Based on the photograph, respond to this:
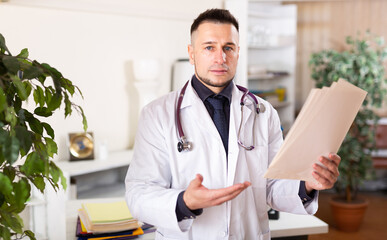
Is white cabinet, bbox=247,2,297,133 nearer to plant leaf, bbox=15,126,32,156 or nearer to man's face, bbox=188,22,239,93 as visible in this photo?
man's face, bbox=188,22,239,93

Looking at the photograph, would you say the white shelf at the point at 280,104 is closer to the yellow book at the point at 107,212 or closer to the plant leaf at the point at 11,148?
the yellow book at the point at 107,212

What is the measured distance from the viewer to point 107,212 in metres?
2.01

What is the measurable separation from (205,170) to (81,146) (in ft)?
6.93

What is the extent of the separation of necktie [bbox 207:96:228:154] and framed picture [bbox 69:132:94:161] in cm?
202

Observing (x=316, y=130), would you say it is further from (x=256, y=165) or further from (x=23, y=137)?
(x=23, y=137)

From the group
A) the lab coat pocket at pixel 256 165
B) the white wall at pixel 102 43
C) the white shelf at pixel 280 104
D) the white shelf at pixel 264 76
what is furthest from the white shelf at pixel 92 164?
the white shelf at pixel 280 104

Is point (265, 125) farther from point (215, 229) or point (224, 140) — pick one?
point (215, 229)

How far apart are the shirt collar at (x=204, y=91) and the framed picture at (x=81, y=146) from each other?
1983 mm

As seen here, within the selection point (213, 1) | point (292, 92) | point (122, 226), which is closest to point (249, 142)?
point (122, 226)

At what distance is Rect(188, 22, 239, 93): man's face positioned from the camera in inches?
66.6

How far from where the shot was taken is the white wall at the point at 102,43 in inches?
133

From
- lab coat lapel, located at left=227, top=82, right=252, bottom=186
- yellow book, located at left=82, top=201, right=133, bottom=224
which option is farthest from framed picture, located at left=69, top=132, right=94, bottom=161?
lab coat lapel, located at left=227, top=82, right=252, bottom=186

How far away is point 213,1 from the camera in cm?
475

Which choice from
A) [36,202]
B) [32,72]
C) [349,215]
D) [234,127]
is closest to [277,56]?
[349,215]
